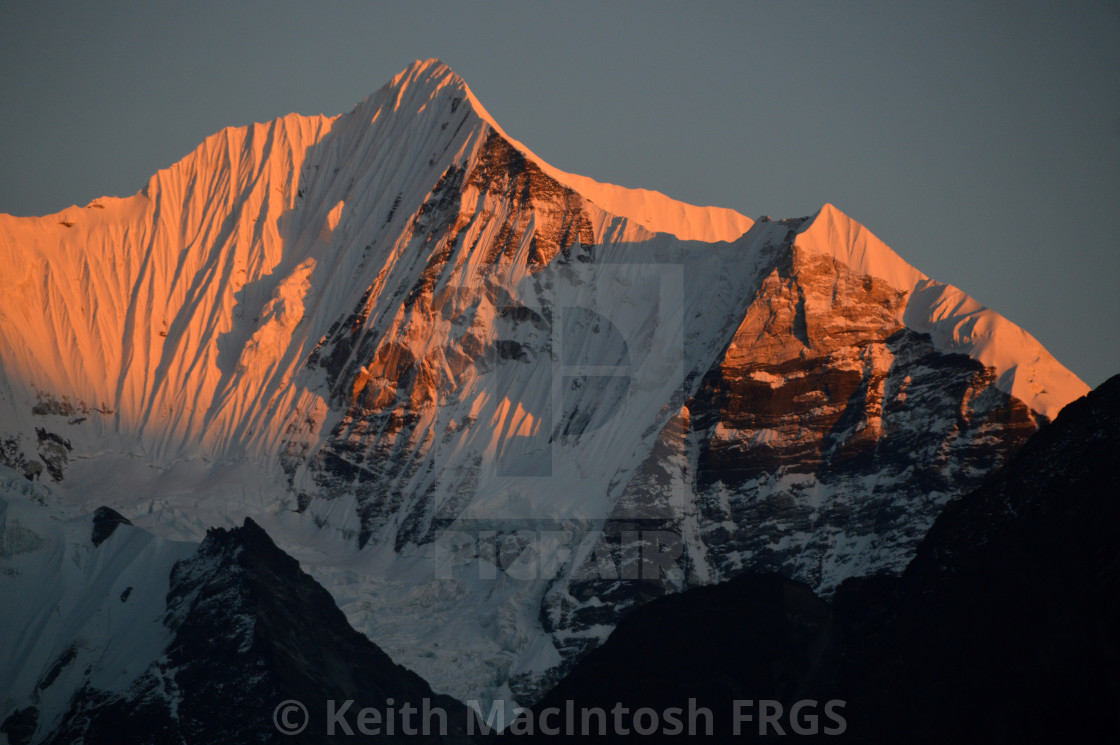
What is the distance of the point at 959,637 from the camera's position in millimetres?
106500

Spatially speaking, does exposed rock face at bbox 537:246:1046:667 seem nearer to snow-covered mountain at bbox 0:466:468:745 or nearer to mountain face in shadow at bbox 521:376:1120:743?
snow-covered mountain at bbox 0:466:468:745

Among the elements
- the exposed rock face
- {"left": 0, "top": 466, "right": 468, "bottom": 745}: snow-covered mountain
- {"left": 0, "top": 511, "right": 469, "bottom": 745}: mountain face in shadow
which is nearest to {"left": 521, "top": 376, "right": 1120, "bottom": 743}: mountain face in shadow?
{"left": 0, "top": 511, "right": 469, "bottom": 745}: mountain face in shadow

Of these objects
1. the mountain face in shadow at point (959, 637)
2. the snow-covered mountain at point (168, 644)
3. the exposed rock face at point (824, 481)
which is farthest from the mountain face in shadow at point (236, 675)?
the mountain face in shadow at point (959, 637)

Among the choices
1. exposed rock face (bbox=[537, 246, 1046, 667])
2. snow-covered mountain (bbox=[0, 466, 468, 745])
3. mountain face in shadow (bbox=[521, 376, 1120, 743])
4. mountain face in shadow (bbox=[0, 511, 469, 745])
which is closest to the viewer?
mountain face in shadow (bbox=[521, 376, 1120, 743])

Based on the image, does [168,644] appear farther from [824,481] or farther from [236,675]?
[824,481]

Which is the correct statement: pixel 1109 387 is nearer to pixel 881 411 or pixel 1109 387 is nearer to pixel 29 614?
pixel 881 411

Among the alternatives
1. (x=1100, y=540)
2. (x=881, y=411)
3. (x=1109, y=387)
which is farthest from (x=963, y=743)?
(x=881, y=411)

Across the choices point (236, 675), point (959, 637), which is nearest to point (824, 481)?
point (236, 675)

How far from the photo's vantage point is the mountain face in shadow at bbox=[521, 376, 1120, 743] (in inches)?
3829

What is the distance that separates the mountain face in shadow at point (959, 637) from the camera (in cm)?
9725

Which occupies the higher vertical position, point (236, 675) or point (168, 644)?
point (168, 644)

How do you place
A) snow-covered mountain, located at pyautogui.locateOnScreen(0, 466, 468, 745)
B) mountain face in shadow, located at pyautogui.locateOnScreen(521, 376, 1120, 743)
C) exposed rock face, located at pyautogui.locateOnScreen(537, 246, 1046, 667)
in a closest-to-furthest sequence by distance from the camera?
mountain face in shadow, located at pyautogui.locateOnScreen(521, 376, 1120, 743), snow-covered mountain, located at pyautogui.locateOnScreen(0, 466, 468, 745), exposed rock face, located at pyautogui.locateOnScreen(537, 246, 1046, 667)

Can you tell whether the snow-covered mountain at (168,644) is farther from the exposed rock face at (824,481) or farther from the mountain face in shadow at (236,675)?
the exposed rock face at (824,481)

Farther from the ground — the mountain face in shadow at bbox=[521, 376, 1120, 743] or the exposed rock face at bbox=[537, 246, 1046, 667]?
the exposed rock face at bbox=[537, 246, 1046, 667]
